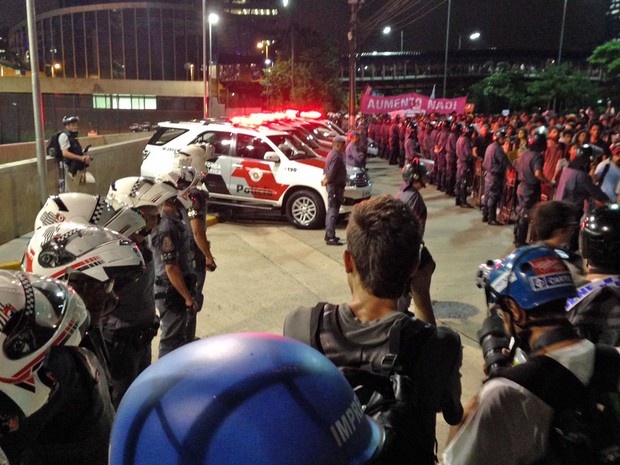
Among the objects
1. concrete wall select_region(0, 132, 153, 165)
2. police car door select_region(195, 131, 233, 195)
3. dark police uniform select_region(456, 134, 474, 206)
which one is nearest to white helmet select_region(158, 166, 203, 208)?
police car door select_region(195, 131, 233, 195)

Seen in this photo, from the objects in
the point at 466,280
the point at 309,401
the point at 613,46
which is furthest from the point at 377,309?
the point at 613,46

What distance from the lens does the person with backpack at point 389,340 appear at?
148cm

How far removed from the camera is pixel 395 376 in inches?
62.8

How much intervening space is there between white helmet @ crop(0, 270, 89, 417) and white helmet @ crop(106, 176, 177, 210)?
250cm

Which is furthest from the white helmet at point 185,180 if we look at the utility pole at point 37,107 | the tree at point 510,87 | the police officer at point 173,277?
the tree at point 510,87

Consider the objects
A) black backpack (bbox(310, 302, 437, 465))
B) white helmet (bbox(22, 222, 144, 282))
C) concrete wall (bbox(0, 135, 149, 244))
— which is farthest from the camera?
concrete wall (bbox(0, 135, 149, 244))

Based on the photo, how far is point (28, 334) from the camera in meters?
1.70

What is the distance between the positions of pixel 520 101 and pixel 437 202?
29.2 m

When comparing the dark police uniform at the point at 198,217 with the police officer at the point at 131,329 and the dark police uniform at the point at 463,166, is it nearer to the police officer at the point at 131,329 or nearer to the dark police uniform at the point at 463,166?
the police officer at the point at 131,329

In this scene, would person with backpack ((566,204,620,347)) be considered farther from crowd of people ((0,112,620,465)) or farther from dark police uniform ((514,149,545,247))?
dark police uniform ((514,149,545,247))

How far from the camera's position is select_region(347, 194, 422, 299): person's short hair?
6.41 feet

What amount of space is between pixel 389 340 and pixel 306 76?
37.1 m

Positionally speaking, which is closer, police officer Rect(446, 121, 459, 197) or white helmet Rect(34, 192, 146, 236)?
white helmet Rect(34, 192, 146, 236)

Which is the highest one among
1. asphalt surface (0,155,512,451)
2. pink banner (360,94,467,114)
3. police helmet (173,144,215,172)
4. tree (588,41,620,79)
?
tree (588,41,620,79)
